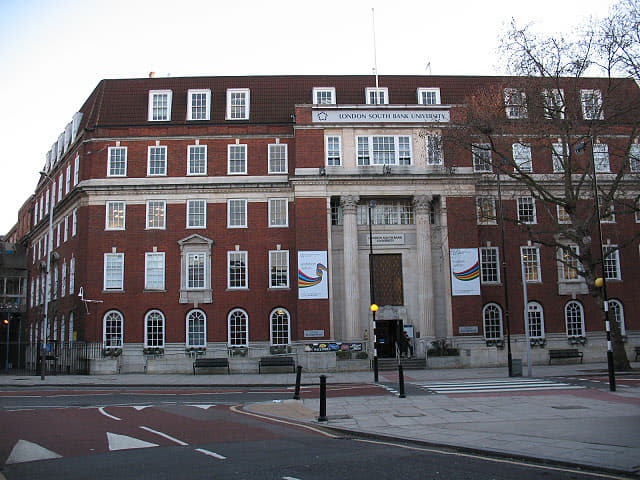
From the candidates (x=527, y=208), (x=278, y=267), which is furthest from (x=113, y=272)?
(x=527, y=208)

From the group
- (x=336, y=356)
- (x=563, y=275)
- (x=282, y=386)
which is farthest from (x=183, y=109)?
(x=563, y=275)

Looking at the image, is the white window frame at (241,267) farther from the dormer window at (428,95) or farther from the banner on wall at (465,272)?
the dormer window at (428,95)

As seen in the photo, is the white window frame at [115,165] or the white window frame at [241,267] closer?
the white window frame at [241,267]

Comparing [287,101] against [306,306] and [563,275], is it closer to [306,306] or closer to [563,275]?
[306,306]

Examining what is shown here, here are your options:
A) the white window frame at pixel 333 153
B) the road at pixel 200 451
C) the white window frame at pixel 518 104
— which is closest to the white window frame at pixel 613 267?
the white window frame at pixel 518 104

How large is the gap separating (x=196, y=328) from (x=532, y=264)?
76.4ft

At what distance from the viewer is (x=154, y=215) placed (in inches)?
1575

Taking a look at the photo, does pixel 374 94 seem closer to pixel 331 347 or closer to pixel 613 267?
pixel 331 347

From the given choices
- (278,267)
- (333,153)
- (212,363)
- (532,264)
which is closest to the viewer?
(212,363)

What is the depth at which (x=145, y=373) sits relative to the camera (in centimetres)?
3638

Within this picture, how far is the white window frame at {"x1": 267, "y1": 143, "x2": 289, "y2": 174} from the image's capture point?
1602 inches

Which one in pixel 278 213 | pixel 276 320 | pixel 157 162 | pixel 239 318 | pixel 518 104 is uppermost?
pixel 518 104

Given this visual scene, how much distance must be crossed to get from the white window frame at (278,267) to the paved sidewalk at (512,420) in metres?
14.7

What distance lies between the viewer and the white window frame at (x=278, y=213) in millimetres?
40125
